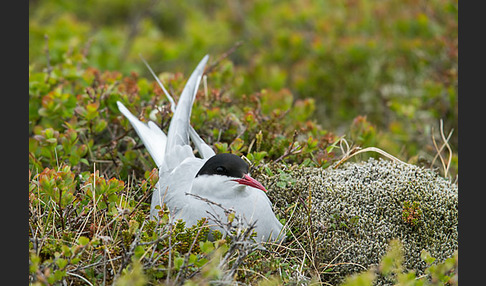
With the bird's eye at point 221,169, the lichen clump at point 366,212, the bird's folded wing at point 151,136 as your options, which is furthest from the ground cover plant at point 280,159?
the bird's eye at point 221,169

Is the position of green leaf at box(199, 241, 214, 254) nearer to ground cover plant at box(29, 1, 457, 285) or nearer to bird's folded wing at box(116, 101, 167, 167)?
ground cover plant at box(29, 1, 457, 285)

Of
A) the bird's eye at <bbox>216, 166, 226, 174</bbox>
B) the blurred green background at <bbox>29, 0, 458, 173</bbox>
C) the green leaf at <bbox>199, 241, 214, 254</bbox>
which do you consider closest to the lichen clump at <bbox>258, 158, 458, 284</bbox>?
the bird's eye at <bbox>216, 166, 226, 174</bbox>

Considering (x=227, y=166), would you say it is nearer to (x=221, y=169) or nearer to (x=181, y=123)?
(x=221, y=169)

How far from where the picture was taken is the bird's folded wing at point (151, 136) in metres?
3.80

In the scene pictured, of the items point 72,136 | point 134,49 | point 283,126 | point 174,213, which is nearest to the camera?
point 174,213

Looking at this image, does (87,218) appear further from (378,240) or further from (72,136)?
(378,240)

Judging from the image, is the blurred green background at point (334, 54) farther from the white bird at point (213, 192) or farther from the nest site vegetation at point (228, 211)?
the white bird at point (213, 192)

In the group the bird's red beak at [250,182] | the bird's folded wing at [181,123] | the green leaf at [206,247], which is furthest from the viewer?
the bird's folded wing at [181,123]

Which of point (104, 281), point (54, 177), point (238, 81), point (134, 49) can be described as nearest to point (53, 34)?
point (134, 49)

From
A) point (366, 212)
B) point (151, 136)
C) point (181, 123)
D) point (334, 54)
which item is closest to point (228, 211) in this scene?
point (366, 212)

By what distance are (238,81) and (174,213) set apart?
2534mm

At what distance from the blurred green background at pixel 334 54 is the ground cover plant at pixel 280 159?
3 centimetres

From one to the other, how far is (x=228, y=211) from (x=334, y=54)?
14.1 feet

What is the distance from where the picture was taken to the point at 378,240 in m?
3.21
